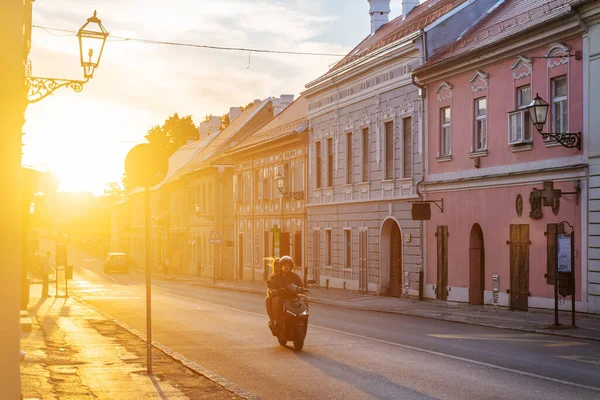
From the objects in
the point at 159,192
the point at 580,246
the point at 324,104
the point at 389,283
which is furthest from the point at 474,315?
the point at 159,192

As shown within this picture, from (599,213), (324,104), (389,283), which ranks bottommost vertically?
(389,283)

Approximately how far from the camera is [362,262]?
3903cm

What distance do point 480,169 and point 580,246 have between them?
5.79 m

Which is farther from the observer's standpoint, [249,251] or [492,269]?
[249,251]

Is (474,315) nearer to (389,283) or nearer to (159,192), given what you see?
(389,283)

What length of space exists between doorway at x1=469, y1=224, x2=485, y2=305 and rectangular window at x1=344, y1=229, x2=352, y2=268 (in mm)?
11205

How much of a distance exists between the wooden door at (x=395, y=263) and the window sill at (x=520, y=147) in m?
9.73

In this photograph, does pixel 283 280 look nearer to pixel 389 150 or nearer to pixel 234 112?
pixel 389 150

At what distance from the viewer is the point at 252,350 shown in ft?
55.4

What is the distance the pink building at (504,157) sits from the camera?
971 inches

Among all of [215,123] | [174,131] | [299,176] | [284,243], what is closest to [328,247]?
[299,176]

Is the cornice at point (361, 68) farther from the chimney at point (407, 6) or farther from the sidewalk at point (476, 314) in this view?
the sidewalk at point (476, 314)

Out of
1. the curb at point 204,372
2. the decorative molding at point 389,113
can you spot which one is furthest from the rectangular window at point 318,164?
the curb at point 204,372

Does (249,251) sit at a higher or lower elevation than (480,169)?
lower
